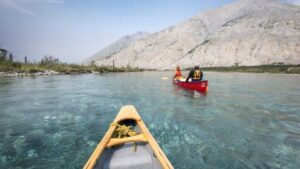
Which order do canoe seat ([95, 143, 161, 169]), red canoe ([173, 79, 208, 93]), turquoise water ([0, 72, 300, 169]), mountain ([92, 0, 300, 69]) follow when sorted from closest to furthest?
canoe seat ([95, 143, 161, 169]) < turquoise water ([0, 72, 300, 169]) < red canoe ([173, 79, 208, 93]) < mountain ([92, 0, 300, 69])

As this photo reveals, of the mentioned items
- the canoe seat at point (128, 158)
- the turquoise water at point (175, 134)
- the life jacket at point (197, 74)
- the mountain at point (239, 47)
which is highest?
the mountain at point (239, 47)

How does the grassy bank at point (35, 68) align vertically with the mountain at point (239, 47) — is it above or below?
below

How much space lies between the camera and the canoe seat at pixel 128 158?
221 inches

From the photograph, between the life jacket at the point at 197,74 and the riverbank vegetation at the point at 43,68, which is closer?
the life jacket at the point at 197,74

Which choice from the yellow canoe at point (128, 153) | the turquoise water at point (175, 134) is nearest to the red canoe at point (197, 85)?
the turquoise water at point (175, 134)

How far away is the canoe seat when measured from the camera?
560 cm

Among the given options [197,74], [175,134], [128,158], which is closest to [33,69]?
[197,74]

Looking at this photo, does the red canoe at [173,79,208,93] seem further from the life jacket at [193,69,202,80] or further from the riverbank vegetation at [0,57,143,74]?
the riverbank vegetation at [0,57,143,74]

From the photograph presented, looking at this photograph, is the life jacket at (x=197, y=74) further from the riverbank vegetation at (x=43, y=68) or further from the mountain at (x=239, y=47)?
the mountain at (x=239, y=47)

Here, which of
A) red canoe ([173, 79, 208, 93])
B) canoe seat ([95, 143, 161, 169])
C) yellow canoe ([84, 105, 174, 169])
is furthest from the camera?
red canoe ([173, 79, 208, 93])

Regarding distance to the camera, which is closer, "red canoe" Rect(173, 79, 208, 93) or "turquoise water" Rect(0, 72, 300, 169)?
"turquoise water" Rect(0, 72, 300, 169)

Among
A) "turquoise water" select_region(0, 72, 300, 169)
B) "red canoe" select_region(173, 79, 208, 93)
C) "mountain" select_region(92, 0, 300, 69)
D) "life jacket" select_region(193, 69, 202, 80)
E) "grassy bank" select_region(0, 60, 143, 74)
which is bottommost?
"turquoise water" select_region(0, 72, 300, 169)

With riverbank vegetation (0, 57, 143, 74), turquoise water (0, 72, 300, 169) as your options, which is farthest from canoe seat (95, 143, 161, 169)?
riverbank vegetation (0, 57, 143, 74)

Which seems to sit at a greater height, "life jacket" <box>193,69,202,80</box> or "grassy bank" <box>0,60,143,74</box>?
"grassy bank" <box>0,60,143,74</box>
